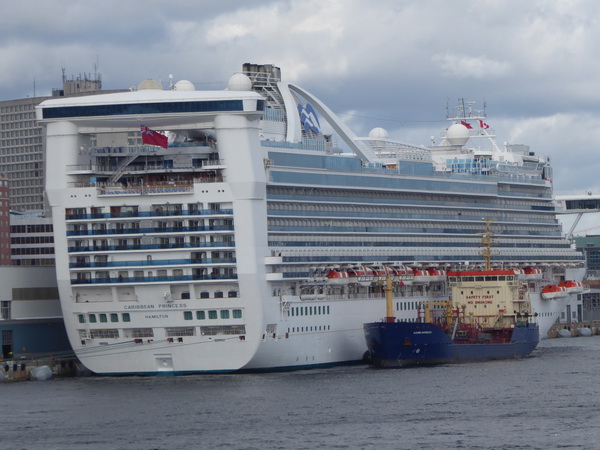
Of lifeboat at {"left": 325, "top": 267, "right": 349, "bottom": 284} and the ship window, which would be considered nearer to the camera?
the ship window

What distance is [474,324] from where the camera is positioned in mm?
104000

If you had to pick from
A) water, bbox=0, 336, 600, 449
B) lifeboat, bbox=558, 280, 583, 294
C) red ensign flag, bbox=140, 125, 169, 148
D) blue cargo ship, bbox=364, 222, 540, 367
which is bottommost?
water, bbox=0, 336, 600, 449

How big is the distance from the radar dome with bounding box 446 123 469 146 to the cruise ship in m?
19.4

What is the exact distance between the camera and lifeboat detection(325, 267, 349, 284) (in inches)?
3868

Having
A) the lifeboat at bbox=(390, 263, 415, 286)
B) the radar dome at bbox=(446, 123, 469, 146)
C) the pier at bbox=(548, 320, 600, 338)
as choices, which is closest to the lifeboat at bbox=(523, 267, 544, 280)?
the radar dome at bbox=(446, 123, 469, 146)

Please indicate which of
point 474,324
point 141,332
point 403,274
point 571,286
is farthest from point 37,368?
point 571,286

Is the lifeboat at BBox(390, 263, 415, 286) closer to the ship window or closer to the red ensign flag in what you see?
the red ensign flag

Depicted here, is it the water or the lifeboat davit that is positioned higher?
the lifeboat davit

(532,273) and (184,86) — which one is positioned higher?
(184,86)

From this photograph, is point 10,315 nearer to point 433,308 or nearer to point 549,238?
point 433,308

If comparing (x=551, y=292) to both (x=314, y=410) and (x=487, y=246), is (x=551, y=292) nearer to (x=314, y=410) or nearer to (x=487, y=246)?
(x=487, y=246)

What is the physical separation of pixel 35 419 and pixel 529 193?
57.0m

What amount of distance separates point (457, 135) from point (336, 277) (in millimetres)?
26694

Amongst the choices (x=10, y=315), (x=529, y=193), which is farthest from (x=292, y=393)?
(x=529, y=193)
